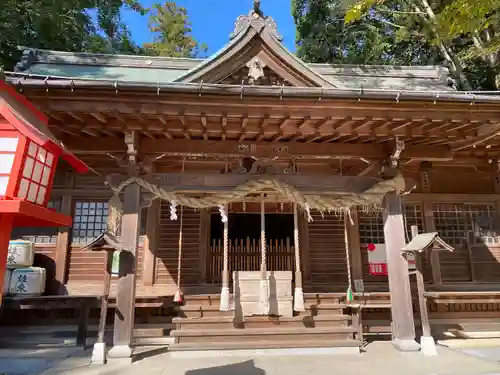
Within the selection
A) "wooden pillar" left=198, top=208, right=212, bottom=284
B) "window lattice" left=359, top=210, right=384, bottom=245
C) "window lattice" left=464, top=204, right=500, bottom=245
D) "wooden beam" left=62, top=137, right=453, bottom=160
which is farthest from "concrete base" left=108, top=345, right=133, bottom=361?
"window lattice" left=464, top=204, right=500, bottom=245

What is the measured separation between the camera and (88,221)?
8844mm

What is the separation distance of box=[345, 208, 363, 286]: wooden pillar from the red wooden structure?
729 cm

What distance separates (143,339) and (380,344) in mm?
4892

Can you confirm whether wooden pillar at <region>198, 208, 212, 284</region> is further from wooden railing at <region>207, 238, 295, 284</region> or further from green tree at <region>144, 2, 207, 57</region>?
green tree at <region>144, 2, 207, 57</region>

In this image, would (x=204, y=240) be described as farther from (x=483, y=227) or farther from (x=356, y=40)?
(x=356, y=40)

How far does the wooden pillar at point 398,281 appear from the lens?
6234 millimetres

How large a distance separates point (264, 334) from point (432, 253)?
5.26m

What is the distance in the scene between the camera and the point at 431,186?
936 centimetres

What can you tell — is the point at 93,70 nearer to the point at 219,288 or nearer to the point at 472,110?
the point at 219,288

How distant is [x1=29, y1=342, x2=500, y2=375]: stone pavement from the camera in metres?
5.18

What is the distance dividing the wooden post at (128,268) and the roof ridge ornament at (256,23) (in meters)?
3.74

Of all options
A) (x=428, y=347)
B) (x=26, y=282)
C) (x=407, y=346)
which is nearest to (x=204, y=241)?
(x=26, y=282)

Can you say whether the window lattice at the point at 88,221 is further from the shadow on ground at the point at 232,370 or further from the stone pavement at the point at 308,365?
the shadow on ground at the point at 232,370

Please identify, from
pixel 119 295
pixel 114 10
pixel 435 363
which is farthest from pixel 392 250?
pixel 114 10
